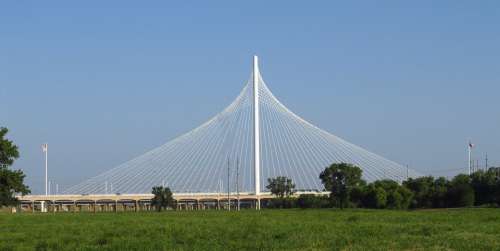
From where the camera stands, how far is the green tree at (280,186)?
120 m

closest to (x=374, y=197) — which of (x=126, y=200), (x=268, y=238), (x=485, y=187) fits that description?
(x=485, y=187)

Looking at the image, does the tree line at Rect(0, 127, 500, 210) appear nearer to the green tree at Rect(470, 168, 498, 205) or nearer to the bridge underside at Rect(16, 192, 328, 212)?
the green tree at Rect(470, 168, 498, 205)

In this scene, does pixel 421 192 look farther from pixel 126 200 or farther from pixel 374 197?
pixel 126 200

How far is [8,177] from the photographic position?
49469 millimetres

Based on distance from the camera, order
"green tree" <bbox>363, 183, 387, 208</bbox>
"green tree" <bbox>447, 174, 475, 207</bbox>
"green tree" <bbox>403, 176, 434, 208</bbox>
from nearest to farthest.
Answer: "green tree" <bbox>363, 183, 387, 208</bbox> → "green tree" <bbox>447, 174, 475, 207</bbox> → "green tree" <bbox>403, 176, 434, 208</bbox>

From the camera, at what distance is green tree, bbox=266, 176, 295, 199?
120 meters

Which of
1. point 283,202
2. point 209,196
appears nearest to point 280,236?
point 283,202

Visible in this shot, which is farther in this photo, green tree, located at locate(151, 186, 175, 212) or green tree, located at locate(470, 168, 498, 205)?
green tree, located at locate(151, 186, 175, 212)

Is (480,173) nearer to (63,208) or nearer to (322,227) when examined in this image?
(322,227)

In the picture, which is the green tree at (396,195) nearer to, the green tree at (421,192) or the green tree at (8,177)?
the green tree at (421,192)

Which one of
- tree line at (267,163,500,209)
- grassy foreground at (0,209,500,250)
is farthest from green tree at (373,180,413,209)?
grassy foreground at (0,209,500,250)

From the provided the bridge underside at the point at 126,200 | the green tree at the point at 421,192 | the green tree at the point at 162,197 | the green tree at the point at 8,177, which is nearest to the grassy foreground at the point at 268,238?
the green tree at the point at 8,177

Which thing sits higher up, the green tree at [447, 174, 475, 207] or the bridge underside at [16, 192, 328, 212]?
the green tree at [447, 174, 475, 207]

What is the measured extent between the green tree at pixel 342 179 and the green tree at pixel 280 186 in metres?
34.2
